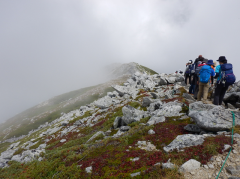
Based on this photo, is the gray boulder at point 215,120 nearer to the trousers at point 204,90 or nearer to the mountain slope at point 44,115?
the trousers at point 204,90

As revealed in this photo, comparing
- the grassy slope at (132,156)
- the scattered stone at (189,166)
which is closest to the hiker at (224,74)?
the grassy slope at (132,156)

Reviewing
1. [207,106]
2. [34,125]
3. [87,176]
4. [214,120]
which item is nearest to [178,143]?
[214,120]

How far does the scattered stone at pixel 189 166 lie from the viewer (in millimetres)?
6061

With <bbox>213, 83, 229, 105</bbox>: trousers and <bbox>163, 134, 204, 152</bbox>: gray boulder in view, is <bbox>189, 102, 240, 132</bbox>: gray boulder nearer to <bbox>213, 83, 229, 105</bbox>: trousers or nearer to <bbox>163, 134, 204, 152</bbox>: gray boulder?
<bbox>163, 134, 204, 152</bbox>: gray boulder

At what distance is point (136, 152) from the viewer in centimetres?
897

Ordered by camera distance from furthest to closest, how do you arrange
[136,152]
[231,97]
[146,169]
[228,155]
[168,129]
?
[231,97], [168,129], [136,152], [146,169], [228,155]

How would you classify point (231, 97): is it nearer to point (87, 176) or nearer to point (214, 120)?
point (214, 120)

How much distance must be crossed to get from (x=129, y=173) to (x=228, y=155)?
5.15m

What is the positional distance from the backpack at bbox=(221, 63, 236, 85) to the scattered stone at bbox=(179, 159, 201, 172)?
29.6ft

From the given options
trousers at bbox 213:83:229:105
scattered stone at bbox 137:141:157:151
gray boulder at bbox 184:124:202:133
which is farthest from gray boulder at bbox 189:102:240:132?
scattered stone at bbox 137:141:157:151

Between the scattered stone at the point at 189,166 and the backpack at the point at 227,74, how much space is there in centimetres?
903

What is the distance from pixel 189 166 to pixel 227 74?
31.8ft

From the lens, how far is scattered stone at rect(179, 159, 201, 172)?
19.9 ft

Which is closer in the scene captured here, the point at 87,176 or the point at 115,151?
the point at 87,176
